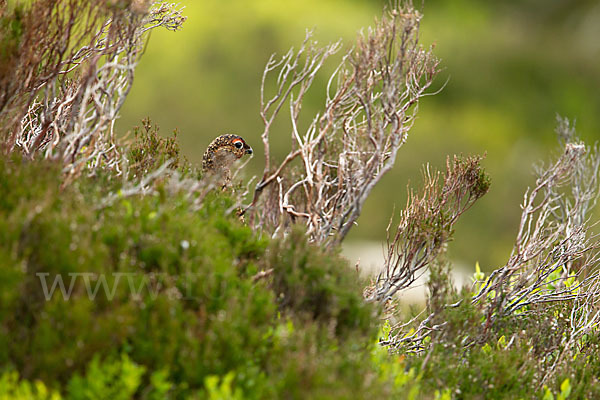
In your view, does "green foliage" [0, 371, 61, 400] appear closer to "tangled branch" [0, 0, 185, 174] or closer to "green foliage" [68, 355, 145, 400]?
"green foliage" [68, 355, 145, 400]

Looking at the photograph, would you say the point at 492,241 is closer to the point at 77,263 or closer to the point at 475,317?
the point at 475,317

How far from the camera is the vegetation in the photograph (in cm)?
382

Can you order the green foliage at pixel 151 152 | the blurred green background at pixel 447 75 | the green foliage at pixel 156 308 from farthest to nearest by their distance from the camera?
the blurred green background at pixel 447 75
the green foliage at pixel 151 152
the green foliage at pixel 156 308

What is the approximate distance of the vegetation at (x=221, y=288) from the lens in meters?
3.82

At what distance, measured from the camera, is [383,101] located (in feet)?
19.3

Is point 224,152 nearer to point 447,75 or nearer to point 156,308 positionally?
point 156,308

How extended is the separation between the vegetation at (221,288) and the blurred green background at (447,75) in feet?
85.3

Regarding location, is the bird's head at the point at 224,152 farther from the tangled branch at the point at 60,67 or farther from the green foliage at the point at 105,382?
the green foliage at the point at 105,382

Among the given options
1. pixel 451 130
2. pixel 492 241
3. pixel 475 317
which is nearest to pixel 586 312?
pixel 475 317

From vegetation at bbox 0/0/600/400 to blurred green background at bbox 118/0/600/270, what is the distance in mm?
26012

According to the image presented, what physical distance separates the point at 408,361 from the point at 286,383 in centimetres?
164

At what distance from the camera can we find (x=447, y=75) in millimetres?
42875

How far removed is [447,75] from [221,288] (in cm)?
4072

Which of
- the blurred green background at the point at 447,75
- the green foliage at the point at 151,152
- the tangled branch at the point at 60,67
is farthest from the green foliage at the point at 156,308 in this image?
the blurred green background at the point at 447,75
